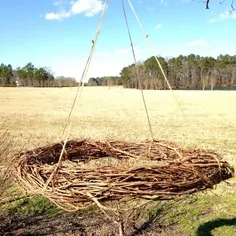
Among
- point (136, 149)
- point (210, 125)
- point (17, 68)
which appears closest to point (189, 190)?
point (136, 149)

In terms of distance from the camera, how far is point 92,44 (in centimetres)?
285

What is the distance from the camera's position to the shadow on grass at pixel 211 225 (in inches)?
220

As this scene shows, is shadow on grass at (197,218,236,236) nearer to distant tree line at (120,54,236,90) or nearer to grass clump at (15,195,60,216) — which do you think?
grass clump at (15,195,60,216)

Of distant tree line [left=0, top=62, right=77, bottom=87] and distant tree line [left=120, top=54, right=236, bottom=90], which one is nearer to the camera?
distant tree line [left=0, top=62, right=77, bottom=87]

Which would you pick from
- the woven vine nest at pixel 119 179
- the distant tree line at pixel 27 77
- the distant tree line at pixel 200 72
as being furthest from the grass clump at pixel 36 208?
the distant tree line at pixel 200 72

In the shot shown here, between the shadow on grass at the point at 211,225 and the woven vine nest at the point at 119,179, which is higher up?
the woven vine nest at the point at 119,179

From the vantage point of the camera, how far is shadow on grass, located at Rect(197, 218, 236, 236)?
5.59m

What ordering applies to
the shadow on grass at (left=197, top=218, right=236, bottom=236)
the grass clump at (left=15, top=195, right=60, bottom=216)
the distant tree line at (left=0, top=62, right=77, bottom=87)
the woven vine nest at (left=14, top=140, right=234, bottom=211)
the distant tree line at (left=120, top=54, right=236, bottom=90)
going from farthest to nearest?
the distant tree line at (left=120, top=54, right=236, bottom=90), the distant tree line at (left=0, top=62, right=77, bottom=87), the grass clump at (left=15, top=195, right=60, bottom=216), the shadow on grass at (left=197, top=218, right=236, bottom=236), the woven vine nest at (left=14, top=140, right=234, bottom=211)

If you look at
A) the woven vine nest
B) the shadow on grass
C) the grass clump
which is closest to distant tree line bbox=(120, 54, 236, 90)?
the grass clump

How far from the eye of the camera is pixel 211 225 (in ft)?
19.2

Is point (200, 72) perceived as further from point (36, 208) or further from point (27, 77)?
point (36, 208)

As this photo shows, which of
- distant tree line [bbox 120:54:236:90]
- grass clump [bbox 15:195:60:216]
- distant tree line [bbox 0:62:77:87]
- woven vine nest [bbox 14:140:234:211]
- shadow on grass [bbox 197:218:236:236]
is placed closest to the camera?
woven vine nest [bbox 14:140:234:211]

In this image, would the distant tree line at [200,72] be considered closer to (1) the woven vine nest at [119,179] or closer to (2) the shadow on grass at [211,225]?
(2) the shadow on grass at [211,225]

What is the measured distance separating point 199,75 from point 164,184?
10686 centimetres
